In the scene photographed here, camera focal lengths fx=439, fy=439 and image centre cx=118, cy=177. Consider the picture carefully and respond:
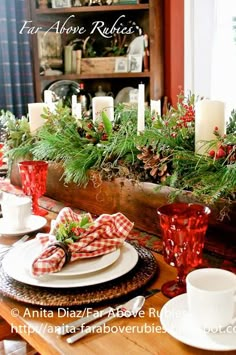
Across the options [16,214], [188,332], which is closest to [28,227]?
[16,214]

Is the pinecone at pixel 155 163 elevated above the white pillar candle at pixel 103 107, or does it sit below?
below

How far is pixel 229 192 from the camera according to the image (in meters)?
0.93

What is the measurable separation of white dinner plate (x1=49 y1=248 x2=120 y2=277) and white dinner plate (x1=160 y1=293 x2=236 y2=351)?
0.17 metres

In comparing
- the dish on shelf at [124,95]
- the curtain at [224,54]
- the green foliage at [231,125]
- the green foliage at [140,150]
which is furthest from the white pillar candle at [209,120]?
the dish on shelf at [124,95]

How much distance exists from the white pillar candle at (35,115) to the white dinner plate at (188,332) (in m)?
1.10

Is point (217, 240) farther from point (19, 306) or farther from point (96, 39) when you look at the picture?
point (96, 39)

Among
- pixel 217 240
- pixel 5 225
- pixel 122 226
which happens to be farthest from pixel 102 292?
pixel 5 225

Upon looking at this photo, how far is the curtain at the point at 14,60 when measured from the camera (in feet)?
10.00

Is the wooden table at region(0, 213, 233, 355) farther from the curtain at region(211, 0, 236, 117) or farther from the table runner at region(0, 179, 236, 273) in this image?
the curtain at region(211, 0, 236, 117)

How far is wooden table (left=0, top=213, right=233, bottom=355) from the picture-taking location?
0.65 m

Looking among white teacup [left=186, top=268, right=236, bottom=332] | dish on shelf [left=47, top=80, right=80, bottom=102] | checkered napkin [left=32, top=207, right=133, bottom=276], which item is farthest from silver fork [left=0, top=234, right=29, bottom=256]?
dish on shelf [left=47, top=80, right=80, bottom=102]

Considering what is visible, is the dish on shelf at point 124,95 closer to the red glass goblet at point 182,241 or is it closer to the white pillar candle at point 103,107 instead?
the white pillar candle at point 103,107

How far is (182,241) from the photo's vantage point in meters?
0.78

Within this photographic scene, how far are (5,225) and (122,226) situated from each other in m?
0.36
